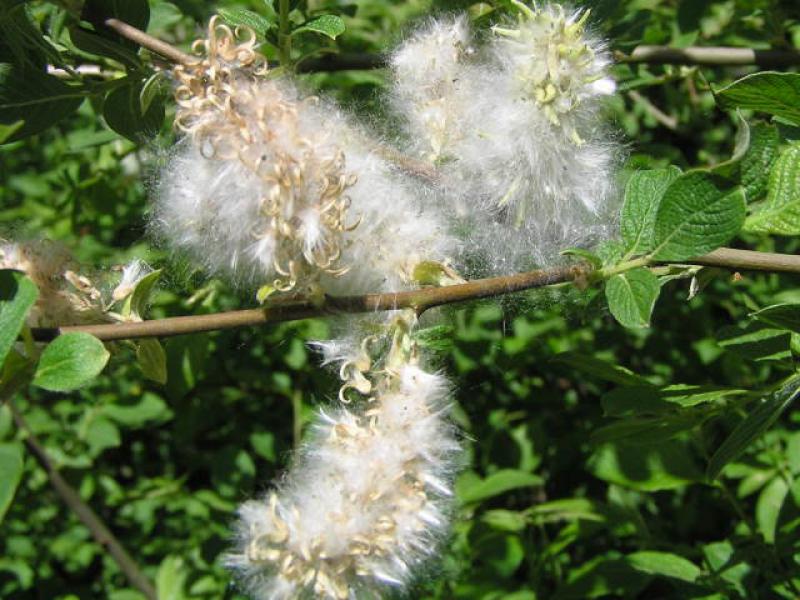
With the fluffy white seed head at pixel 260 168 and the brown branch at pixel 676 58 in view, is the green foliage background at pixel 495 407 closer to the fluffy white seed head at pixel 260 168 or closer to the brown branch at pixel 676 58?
the brown branch at pixel 676 58

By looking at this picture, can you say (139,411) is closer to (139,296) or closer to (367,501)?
(139,296)

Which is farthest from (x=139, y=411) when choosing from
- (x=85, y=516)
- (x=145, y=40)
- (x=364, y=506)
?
(x=364, y=506)

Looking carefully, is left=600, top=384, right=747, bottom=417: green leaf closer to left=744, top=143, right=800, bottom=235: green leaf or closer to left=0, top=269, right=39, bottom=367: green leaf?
left=744, top=143, right=800, bottom=235: green leaf

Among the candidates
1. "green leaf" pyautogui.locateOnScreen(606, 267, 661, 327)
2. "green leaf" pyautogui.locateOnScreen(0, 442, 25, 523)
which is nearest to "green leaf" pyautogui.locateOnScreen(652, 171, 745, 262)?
"green leaf" pyautogui.locateOnScreen(606, 267, 661, 327)

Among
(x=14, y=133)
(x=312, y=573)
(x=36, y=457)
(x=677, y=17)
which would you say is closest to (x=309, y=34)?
(x=14, y=133)

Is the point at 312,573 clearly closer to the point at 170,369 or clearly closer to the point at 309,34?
A: the point at 170,369

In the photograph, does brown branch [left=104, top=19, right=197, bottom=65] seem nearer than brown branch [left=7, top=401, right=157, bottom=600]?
Yes

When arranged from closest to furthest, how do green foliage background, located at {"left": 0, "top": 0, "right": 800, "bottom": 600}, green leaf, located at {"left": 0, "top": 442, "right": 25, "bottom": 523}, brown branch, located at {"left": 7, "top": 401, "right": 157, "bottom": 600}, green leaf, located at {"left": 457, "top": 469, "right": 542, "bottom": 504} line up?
green leaf, located at {"left": 0, "top": 442, "right": 25, "bottom": 523}, green foliage background, located at {"left": 0, "top": 0, "right": 800, "bottom": 600}, green leaf, located at {"left": 457, "top": 469, "right": 542, "bottom": 504}, brown branch, located at {"left": 7, "top": 401, "right": 157, "bottom": 600}
